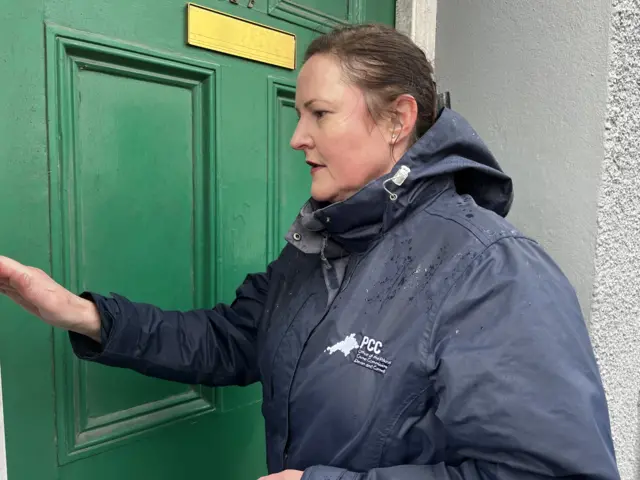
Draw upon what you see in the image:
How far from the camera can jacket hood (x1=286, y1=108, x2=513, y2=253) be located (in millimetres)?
909

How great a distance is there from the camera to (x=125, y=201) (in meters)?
1.13

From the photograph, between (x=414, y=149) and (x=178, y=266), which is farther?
(x=178, y=266)

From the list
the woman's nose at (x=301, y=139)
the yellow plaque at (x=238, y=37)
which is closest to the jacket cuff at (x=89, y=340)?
the woman's nose at (x=301, y=139)

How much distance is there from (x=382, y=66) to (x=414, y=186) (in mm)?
233

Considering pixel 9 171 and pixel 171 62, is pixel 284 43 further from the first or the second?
pixel 9 171

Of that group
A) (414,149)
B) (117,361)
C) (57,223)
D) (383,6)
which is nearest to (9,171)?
(57,223)

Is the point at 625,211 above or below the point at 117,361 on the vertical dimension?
above

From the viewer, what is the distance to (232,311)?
1.21 meters

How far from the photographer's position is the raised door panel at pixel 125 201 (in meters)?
1.04

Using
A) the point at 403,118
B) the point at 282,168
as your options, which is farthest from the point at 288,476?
the point at 282,168

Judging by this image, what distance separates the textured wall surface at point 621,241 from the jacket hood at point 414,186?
2.09 feet

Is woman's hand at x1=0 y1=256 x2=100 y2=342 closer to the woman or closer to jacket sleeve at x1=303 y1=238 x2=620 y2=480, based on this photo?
the woman

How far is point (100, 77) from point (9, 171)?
258 mm

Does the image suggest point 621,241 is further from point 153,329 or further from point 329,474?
point 153,329
